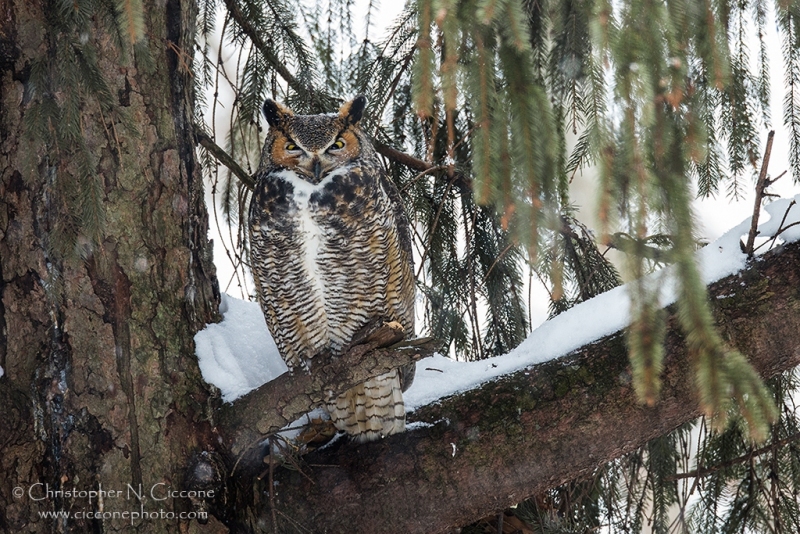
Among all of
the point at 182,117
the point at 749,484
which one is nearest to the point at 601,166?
the point at 182,117

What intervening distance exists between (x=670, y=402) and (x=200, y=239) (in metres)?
1.25

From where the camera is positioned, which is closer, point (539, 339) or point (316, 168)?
point (539, 339)

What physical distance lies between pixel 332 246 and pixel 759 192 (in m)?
1.08

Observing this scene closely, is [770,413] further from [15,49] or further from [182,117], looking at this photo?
[15,49]

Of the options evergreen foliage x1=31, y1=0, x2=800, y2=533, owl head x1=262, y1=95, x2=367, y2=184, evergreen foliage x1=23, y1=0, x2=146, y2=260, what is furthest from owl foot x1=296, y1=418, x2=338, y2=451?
evergreen foliage x1=23, y1=0, x2=146, y2=260

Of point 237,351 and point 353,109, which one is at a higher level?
point 353,109

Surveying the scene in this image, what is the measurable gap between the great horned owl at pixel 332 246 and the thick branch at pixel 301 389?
254 millimetres

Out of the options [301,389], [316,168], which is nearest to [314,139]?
[316,168]

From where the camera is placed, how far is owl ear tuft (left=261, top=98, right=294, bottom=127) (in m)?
2.33

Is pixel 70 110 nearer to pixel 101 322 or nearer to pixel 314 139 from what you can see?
pixel 101 322

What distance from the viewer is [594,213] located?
116 centimetres

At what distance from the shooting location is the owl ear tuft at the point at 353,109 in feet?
7.59

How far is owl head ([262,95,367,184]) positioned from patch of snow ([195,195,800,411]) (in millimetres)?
489

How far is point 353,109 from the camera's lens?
7.64 ft
